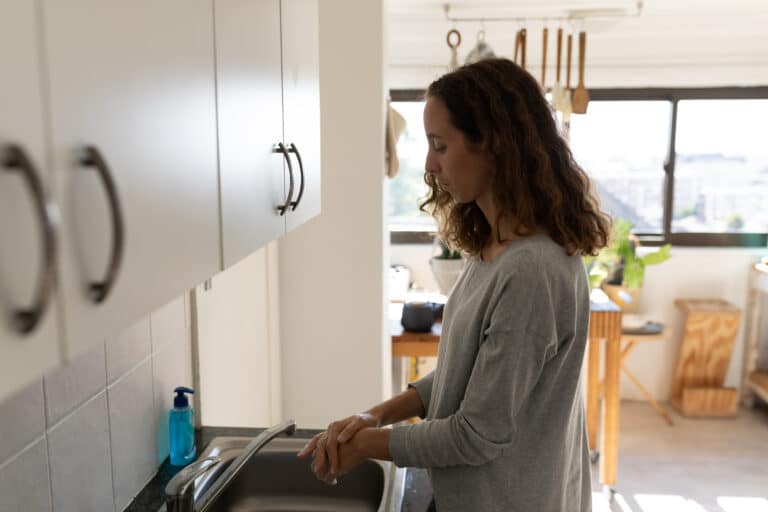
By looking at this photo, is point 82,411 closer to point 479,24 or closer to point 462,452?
point 462,452

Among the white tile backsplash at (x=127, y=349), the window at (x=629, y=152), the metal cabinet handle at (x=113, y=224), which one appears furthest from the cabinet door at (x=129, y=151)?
the window at (x=629, y=152)

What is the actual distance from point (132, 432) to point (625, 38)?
3411mm

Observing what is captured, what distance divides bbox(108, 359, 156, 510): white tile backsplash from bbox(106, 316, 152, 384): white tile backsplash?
2cm

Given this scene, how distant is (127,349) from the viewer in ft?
3.94

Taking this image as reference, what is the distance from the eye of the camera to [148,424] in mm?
1308

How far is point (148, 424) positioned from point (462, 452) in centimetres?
62

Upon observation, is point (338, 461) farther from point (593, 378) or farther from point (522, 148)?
point (593, 378)

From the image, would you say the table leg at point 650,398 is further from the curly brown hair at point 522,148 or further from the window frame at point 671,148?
the curly brown hair at point 522,148

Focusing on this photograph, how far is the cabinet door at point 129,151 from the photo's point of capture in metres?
0.46

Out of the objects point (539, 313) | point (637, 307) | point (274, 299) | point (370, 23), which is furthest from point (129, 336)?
point (637, 307)

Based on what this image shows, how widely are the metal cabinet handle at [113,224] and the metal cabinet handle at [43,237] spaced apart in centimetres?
6

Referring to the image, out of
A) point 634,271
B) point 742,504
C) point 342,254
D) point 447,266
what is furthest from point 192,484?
point 634,271

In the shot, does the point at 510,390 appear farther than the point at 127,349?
No

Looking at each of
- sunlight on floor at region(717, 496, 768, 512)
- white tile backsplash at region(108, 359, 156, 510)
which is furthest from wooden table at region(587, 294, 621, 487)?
white tile backsplash at region(108, 359, 156, 510)
